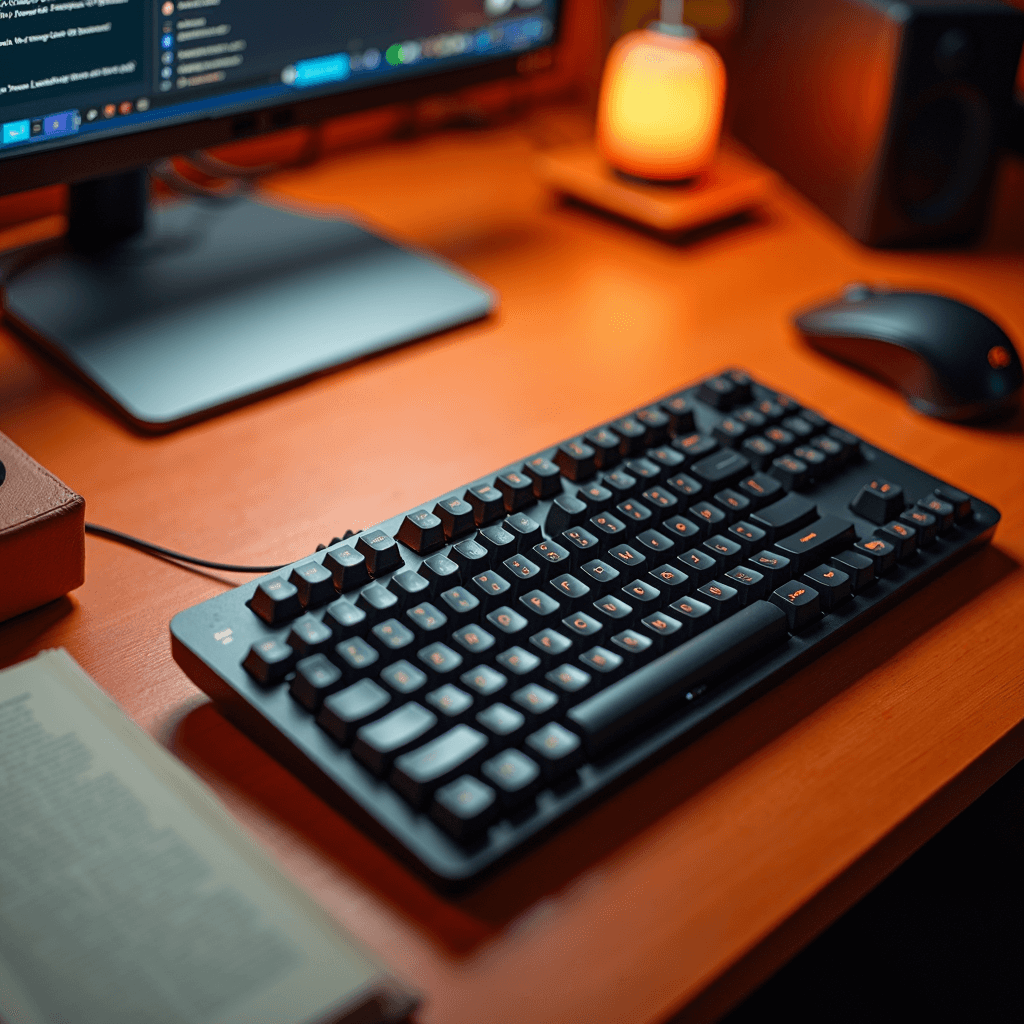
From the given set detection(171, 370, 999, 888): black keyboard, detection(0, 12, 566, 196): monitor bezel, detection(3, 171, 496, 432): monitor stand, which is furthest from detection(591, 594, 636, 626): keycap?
detection(0, 12, 566, 196): monitor bezel

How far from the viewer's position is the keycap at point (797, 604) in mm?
595

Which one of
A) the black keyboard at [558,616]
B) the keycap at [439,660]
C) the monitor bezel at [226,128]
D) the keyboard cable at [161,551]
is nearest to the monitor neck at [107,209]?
the monitor bezel at [226,128]

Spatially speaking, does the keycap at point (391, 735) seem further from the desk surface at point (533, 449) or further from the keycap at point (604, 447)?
the keycap at point (604, 447)

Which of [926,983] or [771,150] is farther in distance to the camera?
[771,150]

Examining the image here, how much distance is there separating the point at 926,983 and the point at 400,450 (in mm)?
527

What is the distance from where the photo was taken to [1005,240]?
3.67 feet

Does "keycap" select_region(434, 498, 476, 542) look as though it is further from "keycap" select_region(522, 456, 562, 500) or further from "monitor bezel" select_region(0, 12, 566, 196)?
"monitor bezel" select_region(0, 12, 566, 196)

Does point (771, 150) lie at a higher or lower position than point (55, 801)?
higher

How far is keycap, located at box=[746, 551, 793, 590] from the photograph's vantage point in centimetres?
61

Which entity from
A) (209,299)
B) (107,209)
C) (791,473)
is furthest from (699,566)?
(107,209)

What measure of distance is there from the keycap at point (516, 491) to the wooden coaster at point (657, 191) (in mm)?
473

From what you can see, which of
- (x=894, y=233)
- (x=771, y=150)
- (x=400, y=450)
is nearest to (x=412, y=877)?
(x=400, y=450)

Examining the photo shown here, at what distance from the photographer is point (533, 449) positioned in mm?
764

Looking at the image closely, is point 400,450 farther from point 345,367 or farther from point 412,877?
point 412,877
